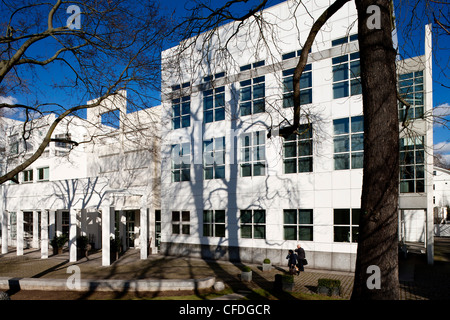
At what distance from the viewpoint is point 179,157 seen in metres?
25.8

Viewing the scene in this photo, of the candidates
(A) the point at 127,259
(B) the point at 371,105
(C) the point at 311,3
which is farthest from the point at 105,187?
(B) the point at 371,105

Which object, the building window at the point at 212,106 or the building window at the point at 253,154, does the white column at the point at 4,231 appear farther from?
the building window at the point at 253,154

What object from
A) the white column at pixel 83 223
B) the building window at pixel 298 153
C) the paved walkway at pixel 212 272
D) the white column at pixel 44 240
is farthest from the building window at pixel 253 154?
the white column at pixel 83 223

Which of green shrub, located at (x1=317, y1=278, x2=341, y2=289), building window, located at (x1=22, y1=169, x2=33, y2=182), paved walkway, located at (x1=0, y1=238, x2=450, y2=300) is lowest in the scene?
paved walkway, located at (x1=0, y1=238, x2=450, y2=300)

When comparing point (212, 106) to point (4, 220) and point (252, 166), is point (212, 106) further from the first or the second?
A: point (4, 220)

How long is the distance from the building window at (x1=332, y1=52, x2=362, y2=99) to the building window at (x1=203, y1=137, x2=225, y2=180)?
8439mm

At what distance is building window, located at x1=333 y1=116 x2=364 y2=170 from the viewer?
61.2ft

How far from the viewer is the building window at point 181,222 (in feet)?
82.3

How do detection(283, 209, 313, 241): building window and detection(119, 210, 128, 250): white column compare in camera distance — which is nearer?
detection(283, 209, 313, 241): building window

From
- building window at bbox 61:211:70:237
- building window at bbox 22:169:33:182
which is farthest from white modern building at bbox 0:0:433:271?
building window at bbox 22:169:33:182

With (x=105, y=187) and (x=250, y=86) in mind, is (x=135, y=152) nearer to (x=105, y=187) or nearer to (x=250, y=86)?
(x=105, y=187)

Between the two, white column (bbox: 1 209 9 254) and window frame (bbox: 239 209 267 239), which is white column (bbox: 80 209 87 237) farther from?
window frame (bbox: 239 209 267 239)

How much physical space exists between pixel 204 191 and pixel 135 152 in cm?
772

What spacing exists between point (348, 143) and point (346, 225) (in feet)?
15.3
